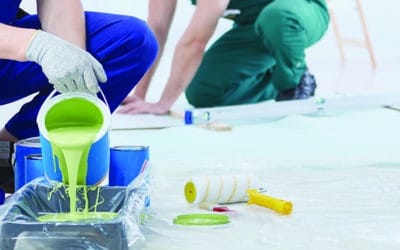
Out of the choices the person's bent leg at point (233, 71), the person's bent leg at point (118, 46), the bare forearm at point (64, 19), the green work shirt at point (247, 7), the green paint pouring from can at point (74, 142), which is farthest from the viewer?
the person's bent leg at point (233, 71)

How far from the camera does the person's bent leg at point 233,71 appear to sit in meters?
3.35

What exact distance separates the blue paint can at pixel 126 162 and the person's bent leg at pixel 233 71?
173 centimetres

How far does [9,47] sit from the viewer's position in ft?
5.10

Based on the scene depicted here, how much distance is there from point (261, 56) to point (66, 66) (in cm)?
197

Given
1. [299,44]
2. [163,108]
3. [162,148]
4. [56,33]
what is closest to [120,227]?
[56,33]

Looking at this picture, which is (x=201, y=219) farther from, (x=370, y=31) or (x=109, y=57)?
(x=370, y=31)

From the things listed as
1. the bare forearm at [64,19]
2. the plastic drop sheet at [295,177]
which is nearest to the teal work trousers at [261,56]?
the plastic drop sheet at [295,177]

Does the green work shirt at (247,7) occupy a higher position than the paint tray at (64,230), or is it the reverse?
the green work shirt at (247,7)

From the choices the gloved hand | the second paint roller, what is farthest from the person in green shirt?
the gloved hand

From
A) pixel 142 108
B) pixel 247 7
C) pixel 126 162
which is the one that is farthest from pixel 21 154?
pixel 247 7

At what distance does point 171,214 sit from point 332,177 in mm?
512

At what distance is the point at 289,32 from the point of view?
3158 mm

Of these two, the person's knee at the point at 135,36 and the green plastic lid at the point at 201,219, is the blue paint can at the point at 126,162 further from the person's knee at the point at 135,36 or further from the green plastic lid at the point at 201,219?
the person's knee at the point at 135,36

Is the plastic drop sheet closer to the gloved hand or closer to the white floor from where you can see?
the white floor
